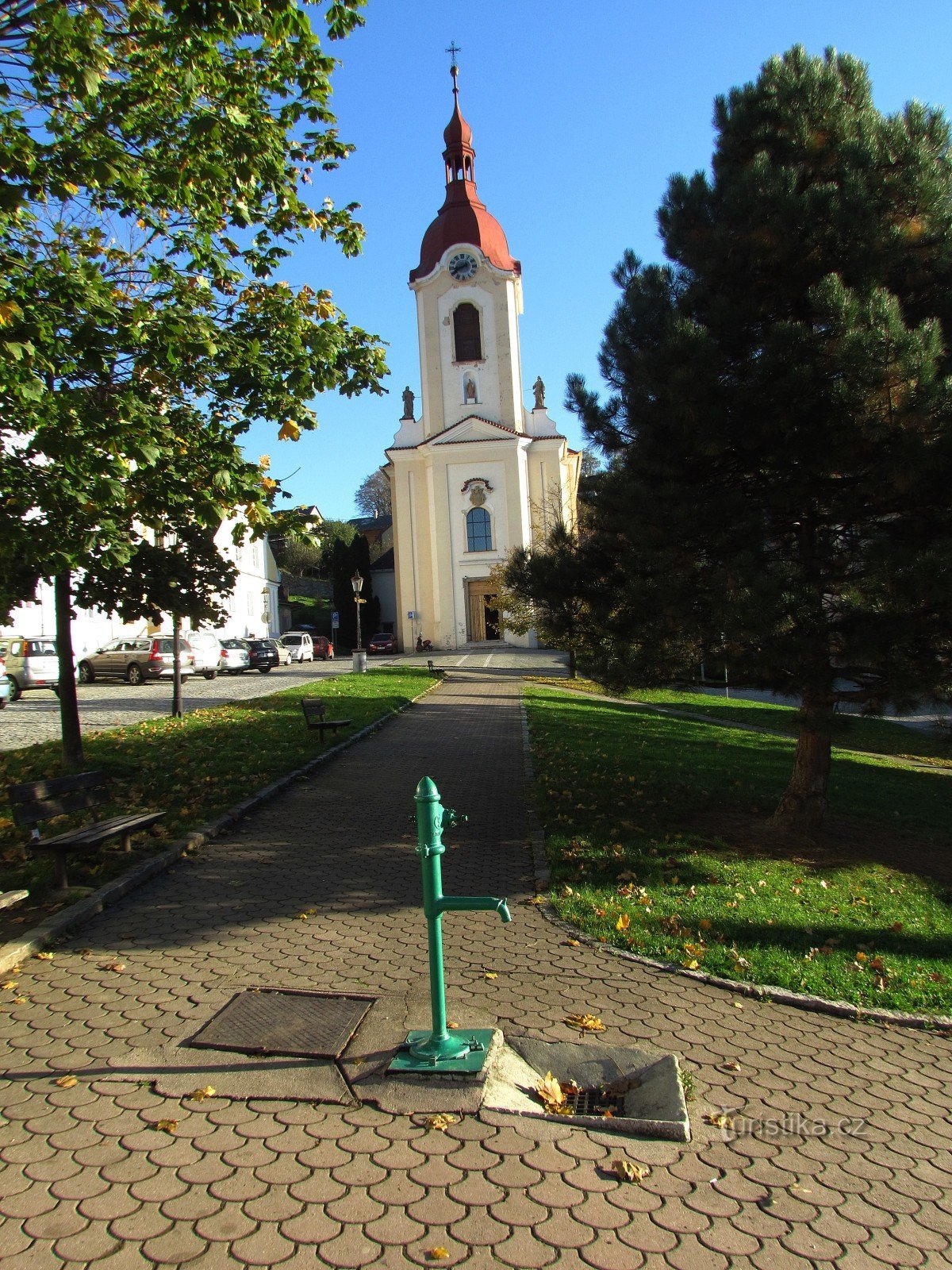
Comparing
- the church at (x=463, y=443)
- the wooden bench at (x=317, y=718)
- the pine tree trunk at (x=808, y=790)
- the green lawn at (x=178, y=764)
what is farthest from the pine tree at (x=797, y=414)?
the church at (x=463, y=443)

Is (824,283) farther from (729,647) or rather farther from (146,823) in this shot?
(146,823)

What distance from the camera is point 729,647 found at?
24.4 feet

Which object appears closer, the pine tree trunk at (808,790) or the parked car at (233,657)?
the pine tree trunk at (808,790)

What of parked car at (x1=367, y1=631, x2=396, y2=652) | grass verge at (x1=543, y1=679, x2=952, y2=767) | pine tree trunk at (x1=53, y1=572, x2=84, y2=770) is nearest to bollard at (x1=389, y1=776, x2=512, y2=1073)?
pine tree trunk at (x1=53, y1=572, x2=84, y2=770)

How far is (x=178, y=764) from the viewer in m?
11.6

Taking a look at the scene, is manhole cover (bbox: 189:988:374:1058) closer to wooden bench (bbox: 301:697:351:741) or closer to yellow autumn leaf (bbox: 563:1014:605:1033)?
yellow autumn leaf (bbox: 563:1014:605:1033)

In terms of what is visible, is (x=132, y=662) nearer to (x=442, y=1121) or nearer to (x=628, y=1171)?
(x=442, y=1121)

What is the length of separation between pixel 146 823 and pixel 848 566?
6.18 meters

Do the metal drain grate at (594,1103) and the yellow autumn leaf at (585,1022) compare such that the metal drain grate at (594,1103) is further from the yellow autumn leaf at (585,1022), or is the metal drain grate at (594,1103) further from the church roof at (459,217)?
the church roof at (459,217)

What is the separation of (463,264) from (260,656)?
25.9m

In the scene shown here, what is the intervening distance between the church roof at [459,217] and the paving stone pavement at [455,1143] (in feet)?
162

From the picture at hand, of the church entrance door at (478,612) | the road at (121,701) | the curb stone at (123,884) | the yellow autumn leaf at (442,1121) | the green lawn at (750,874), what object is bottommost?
the green lawn at (750,874)

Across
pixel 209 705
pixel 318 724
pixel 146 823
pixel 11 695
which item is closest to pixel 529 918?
pixel 146 823

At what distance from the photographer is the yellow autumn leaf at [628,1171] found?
3.19 m
